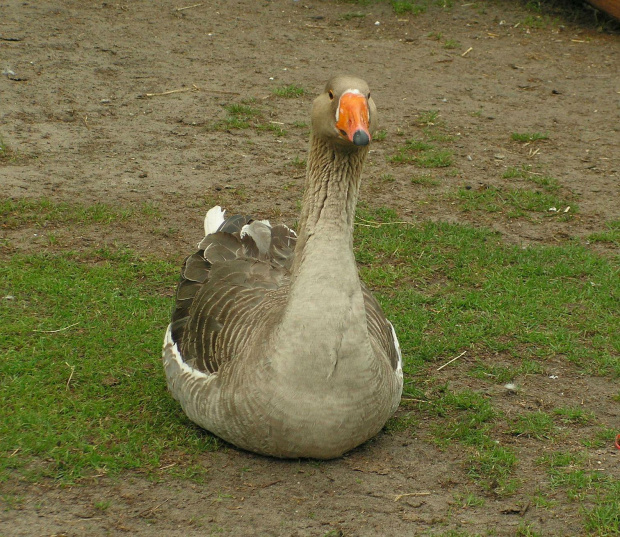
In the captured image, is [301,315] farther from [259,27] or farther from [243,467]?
[259,27]

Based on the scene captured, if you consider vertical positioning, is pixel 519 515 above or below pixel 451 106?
below

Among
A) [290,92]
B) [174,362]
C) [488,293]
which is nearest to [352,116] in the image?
[174,362]

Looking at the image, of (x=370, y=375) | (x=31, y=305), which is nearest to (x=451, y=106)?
(x=31, y=305)

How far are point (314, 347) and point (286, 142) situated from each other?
14.9ft

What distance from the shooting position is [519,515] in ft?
11.3

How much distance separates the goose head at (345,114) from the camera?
3.14 meters

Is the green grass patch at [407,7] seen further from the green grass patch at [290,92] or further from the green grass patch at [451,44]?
the green grass patch at [290,92]

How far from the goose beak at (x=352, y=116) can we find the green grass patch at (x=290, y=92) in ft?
17.7

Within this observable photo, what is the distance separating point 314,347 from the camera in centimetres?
330

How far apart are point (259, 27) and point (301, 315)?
7.90 m

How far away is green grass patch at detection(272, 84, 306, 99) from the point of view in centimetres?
852

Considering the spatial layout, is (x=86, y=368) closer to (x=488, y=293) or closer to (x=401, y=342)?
(x=401, y=342)

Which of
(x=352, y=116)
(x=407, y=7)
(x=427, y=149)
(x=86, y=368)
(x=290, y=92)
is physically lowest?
(x=86, y=368)

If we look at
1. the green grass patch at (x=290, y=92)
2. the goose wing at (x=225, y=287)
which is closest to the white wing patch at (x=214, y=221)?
the goose wing at (x=225, y=287)
